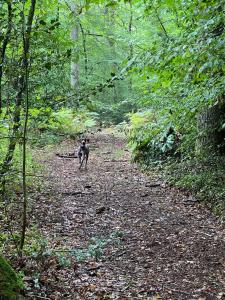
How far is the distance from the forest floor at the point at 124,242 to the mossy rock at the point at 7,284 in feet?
2.03

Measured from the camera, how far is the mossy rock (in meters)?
2.87

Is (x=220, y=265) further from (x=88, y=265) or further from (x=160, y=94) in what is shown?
(x=160, y=94)

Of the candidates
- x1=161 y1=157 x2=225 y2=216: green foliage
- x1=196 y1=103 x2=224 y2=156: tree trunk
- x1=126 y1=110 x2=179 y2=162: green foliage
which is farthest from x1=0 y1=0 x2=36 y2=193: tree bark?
x1=196 y1=103 x2=224 y2=156: tree trunk

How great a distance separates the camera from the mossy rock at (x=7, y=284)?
287 centimetres

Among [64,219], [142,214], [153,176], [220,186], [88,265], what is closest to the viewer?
[88,265]

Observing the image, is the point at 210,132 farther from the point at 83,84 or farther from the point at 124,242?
the point at 83,84

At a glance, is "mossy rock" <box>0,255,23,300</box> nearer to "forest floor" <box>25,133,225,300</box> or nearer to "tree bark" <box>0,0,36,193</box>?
"forest floor" <box>25,133,225,300</box>

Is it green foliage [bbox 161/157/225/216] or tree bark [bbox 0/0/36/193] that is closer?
tree bark [bbox 0/0/36/193]

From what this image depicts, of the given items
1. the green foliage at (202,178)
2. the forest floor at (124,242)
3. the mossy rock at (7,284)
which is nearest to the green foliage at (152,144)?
the green foliage at (202,178)

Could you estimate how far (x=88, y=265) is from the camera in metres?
5.31

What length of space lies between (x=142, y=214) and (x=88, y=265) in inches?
111

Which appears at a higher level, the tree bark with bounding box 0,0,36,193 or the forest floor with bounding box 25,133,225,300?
the tree bark with bounding box 0,0,36,193

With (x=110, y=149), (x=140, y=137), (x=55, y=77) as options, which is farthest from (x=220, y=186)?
(x=110, y=149)

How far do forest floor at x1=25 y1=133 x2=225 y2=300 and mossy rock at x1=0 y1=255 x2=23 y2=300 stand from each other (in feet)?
2.03
